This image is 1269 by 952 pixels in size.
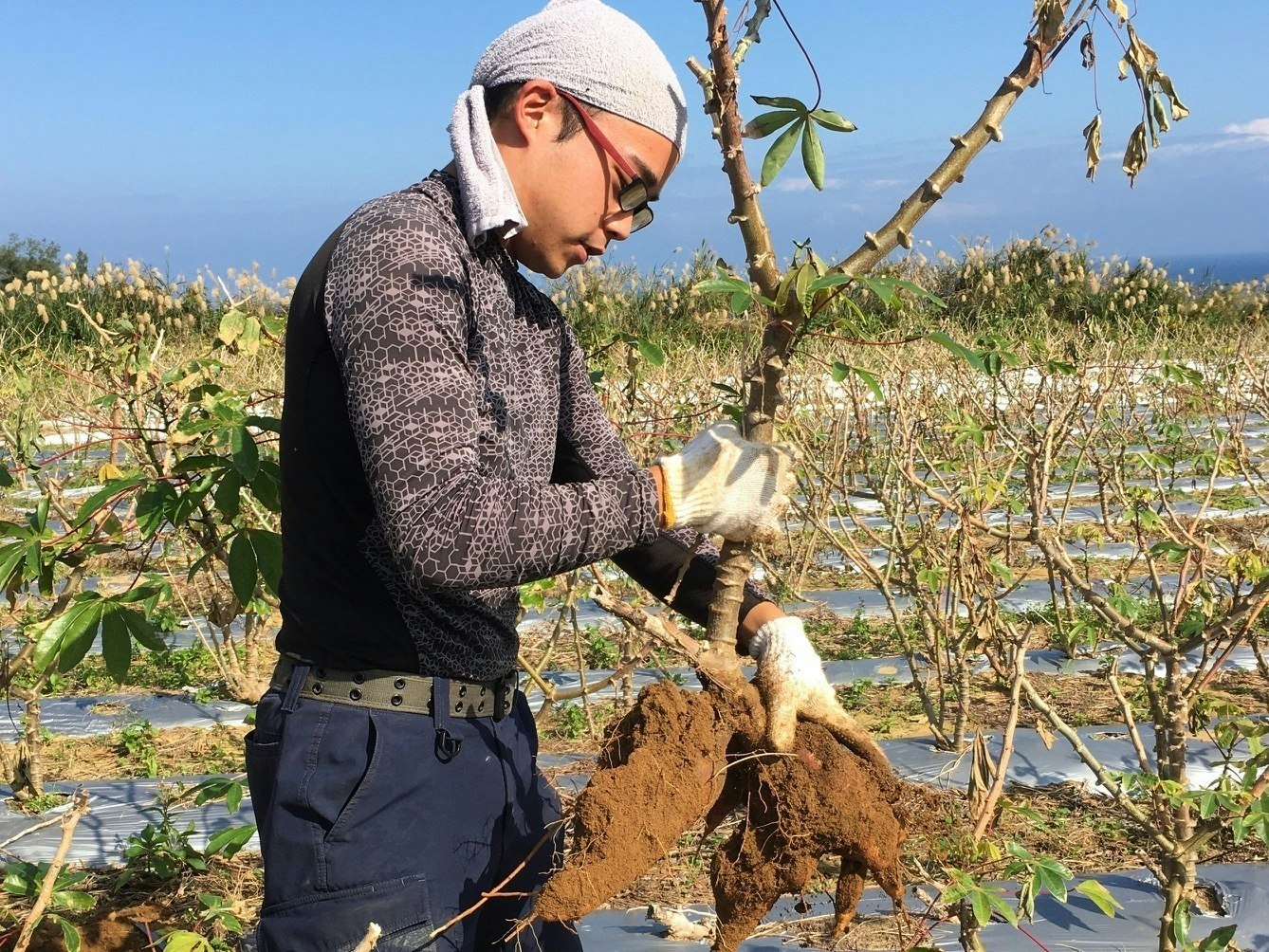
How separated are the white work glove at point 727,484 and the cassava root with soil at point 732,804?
0.22 meters

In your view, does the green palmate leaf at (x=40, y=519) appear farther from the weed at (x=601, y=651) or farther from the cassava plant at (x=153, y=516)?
the weed at (x=601, y=651)

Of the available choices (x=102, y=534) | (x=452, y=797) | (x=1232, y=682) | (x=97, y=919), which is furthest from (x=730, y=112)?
(x=1232, y=682)

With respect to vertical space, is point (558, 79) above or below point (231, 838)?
above

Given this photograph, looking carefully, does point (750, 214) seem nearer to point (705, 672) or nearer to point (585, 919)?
point (705, 672)

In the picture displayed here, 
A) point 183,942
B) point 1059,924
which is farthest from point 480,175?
point 1059,924

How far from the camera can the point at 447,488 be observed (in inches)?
46.8

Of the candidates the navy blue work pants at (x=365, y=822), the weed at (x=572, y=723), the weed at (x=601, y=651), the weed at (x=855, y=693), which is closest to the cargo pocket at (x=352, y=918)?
the navy blue work pants at (x=365, y=822)

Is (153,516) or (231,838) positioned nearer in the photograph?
(153,516)

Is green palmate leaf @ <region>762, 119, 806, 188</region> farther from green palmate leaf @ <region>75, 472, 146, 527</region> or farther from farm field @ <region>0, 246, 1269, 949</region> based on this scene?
green palmate leaf @ <region>75, 472, 146, 527</region>

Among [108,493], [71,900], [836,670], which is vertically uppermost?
[108,493]

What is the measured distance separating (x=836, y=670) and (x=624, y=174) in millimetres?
3439

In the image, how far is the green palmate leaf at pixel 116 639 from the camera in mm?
1855

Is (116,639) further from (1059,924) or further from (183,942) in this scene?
(1059,924)

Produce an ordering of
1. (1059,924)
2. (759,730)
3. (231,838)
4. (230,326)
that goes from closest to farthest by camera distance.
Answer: (759,730)
(231,838)
(230,326)
(1059,924)
